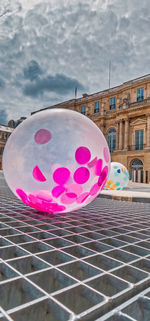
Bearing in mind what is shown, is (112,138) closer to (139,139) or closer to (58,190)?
(139,139)

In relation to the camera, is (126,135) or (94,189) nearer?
(94,189)

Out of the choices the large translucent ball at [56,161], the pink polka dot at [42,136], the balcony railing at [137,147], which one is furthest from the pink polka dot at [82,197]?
the balcony railing at [137,147]

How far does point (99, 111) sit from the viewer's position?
3938 centimetres

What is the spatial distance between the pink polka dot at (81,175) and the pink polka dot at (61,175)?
0.45 feet

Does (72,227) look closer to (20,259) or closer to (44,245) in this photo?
(44,245)

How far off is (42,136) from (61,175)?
2.23 feet

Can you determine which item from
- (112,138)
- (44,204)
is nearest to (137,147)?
(112,138)

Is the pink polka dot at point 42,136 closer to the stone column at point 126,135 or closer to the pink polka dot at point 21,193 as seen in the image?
the pink polka dot at point 21,193

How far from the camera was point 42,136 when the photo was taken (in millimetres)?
3555

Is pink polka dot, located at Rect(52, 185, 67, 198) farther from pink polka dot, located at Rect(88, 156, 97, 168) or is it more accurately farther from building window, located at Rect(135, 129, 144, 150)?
building window, located at Rect(135, 129, 144, 150)

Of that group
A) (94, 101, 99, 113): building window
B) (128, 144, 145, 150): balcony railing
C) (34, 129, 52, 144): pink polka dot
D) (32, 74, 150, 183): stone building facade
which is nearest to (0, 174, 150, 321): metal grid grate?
(34, 129, 52, 144): pink polka dot

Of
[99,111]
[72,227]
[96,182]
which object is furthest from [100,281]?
[99,111]

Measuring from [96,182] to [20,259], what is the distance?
1.86 metres

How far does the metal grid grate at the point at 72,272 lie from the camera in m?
1.53
